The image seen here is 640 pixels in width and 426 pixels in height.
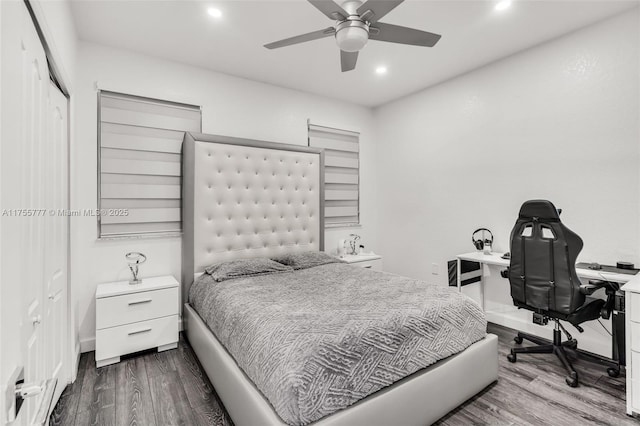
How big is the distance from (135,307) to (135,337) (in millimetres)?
250

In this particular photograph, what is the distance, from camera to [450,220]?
12.6 feet

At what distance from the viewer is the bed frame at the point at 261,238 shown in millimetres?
1635

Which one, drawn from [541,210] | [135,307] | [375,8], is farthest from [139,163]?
[541,210]

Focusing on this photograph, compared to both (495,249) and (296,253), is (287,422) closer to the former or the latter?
(296,253)

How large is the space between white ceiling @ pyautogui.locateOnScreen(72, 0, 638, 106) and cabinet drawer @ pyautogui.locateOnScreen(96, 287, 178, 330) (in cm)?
222

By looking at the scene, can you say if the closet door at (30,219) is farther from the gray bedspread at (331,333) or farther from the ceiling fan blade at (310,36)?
the ceiling fan blade at (310,36)

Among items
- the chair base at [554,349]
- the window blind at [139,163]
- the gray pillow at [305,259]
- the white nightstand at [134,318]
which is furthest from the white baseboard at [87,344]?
the chair base at [554,349]

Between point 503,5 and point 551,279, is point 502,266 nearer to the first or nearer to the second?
point 551,279

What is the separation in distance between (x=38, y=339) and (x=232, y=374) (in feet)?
3.10

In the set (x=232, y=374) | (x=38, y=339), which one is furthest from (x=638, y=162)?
(x=38, y=339)

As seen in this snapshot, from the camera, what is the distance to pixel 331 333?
1.60 m

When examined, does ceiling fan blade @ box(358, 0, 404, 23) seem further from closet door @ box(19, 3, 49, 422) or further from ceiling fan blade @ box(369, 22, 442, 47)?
closet door @ box(19, 3, 49, 422)

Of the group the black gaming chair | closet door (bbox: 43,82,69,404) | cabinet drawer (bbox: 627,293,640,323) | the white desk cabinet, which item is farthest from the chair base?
closet door (bbox: 43,82,69,404)

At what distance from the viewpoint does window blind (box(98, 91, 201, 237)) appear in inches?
113
